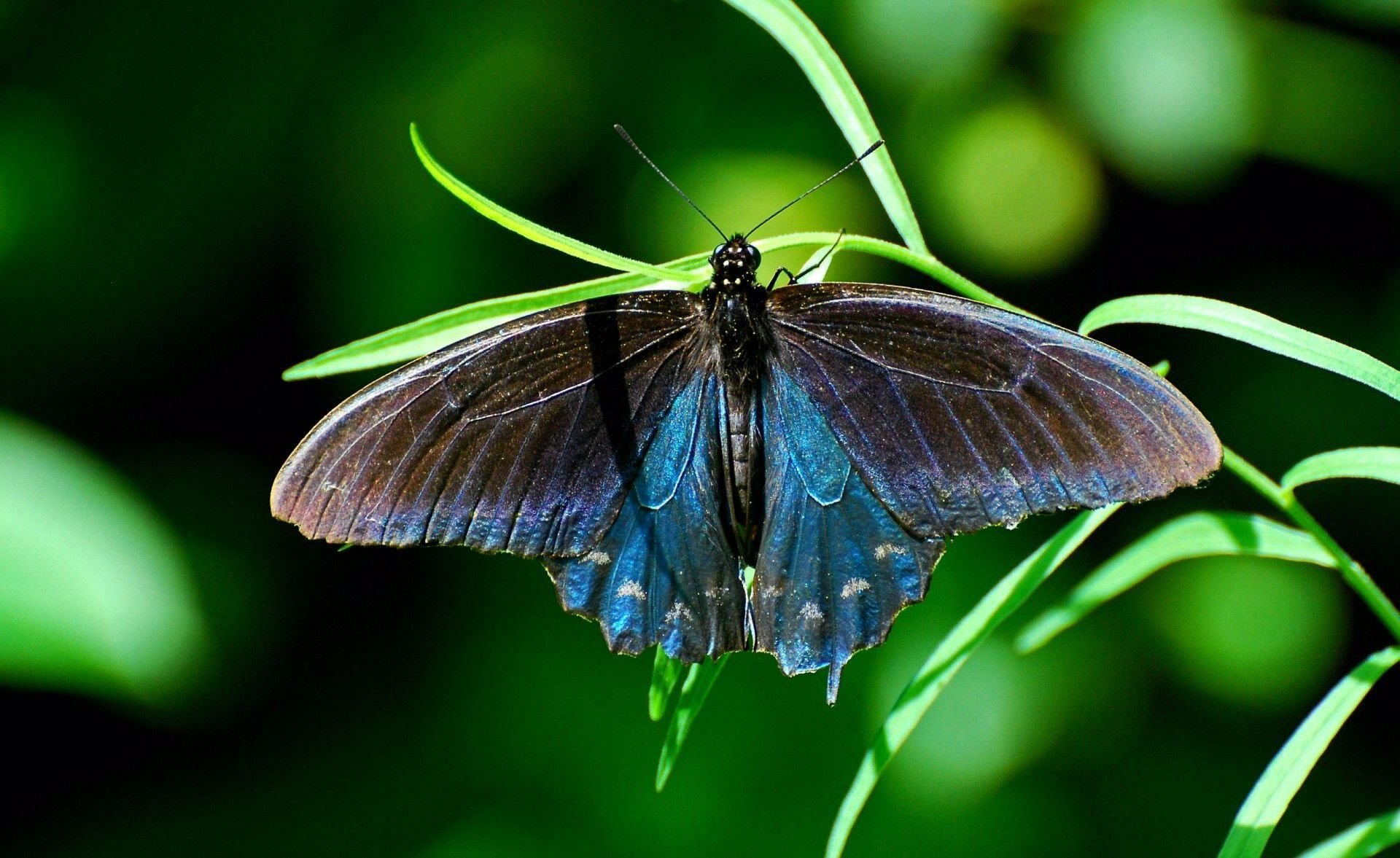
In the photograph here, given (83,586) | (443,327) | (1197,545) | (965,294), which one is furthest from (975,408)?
(83,586)

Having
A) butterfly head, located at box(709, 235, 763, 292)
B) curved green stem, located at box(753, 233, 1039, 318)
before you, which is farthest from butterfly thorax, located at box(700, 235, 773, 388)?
curved green stem, located at box(753, 233, 1039, 318)

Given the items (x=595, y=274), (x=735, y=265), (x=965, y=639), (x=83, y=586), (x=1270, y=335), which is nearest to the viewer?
(x=1270, y=335)

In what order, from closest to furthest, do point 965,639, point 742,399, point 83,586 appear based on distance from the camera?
point 965,639
point 742,399
point 83,586

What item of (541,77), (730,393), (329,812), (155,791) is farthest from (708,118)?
(155,791)

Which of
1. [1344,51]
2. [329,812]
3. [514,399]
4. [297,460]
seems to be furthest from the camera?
[329,812]

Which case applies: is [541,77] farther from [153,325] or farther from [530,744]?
[530,744]

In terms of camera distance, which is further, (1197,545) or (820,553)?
(820,553)

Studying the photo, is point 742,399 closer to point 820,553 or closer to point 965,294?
point 820,553
